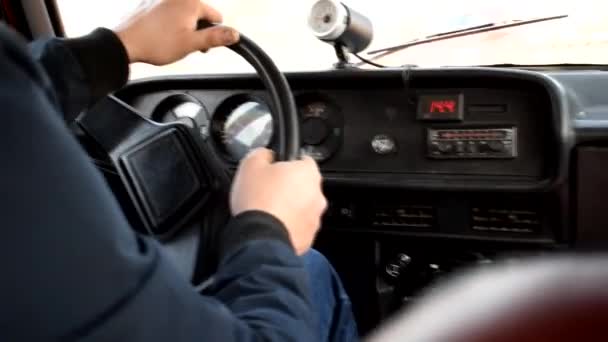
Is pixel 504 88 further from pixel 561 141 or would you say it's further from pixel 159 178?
pixel 159 178

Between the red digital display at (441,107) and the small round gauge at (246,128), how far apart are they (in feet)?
1.10

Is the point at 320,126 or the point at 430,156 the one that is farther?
the point at 320,126

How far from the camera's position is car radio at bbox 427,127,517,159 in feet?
5.20

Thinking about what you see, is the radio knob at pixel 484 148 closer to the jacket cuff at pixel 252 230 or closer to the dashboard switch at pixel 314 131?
the dashboard switch at pixel 314 131

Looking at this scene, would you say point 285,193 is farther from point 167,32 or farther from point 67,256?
point 167,32

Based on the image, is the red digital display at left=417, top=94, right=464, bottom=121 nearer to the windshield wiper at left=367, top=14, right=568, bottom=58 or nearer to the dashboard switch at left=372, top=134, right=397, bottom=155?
the dashboard switch at left=372, top=134, right=397, bottom=155

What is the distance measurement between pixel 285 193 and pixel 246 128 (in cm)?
94

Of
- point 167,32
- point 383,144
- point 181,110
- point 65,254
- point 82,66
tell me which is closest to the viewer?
point 65,254

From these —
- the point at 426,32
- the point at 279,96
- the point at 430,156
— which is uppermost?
the point at 279,96

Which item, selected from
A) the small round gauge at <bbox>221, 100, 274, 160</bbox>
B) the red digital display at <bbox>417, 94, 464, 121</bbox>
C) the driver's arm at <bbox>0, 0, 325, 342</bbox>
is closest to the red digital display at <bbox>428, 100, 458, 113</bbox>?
the red digital display at <bbox>417, 94, 464, 121</bbox>

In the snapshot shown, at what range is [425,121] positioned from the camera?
5.45ft

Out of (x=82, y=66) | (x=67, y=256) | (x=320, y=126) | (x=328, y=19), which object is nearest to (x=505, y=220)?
(x=320, y=126)

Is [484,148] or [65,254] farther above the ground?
[65,254]

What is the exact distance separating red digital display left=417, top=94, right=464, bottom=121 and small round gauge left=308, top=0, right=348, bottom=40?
0.75 ft
